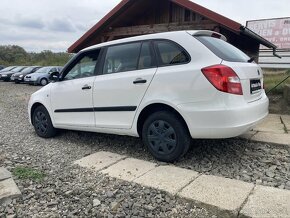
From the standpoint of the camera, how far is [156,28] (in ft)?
34.0

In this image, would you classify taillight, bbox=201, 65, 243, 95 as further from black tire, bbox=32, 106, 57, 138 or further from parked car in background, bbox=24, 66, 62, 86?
parked car in background, bbox=24, 66, 62, 86

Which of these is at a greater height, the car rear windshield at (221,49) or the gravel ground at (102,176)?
the car rear windshield at (221,49)

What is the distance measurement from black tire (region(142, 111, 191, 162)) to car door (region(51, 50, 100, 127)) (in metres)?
1.21

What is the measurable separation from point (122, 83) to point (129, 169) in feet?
4.23

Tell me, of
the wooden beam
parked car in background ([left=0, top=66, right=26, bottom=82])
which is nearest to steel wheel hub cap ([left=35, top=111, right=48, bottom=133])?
the wooden beam

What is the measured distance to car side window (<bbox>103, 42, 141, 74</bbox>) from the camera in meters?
4.76

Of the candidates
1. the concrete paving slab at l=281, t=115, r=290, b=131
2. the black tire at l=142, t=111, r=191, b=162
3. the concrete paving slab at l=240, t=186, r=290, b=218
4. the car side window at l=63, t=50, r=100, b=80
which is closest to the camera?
the concrete paving slab at l=240, t=186, r=290, b=218

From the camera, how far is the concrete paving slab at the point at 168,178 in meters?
3.66

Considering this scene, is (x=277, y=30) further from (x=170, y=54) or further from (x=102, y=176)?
(x=102, y=176)

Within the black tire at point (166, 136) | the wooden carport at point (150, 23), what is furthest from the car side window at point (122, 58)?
the wooden carport at point (150, 23)

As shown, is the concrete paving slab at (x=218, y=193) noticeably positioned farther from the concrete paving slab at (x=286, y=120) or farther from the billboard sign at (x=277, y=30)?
the billboard sign at (x=277, y=30)

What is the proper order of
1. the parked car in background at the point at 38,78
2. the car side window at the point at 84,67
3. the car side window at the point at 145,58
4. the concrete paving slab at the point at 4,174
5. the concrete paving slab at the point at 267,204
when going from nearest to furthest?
the concrete paving slab at the point at 267,204 → the concrete paving slab at the point at 4,174 → the car side window at the point at 145,58 → the car side window at the point at 84,67 → the parked car in background at the point at 38,78

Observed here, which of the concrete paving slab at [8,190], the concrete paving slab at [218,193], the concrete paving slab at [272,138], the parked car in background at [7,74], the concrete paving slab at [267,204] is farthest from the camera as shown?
the parked car in background at [7,74]

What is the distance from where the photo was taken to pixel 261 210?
3.01 metres
